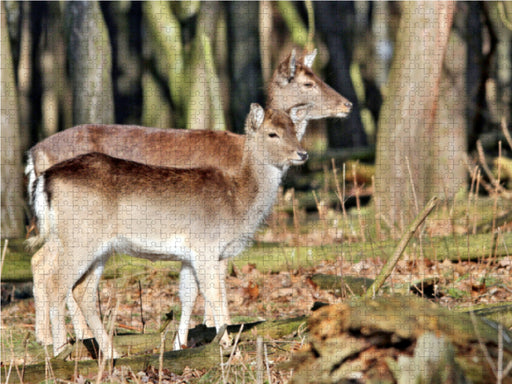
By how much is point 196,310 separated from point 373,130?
66.0 ft

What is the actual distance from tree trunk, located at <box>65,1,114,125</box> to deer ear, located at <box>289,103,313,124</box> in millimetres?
3171

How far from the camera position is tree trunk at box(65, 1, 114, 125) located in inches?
428

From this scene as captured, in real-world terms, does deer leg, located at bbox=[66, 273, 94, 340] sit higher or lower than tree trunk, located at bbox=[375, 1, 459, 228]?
lower

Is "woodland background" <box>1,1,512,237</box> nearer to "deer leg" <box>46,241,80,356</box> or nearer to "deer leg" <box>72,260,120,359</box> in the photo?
"deer leg" <box>72,260,120,359</box>

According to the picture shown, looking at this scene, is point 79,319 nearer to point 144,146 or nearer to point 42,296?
point 42,296

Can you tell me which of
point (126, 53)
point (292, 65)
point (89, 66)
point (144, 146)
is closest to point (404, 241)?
point (144, 146)

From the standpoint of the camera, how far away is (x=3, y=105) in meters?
9.95

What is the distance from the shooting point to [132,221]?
238 inches

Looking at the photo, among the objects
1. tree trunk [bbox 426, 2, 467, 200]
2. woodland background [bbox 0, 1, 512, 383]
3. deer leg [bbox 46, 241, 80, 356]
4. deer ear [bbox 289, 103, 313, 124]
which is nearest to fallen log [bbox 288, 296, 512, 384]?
woodland background [bbox 0, 1, 512, 383]

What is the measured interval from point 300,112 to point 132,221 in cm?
345

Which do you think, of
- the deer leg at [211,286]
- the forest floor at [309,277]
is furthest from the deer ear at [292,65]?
the deer leg at [211,286]

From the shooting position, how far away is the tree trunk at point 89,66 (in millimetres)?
10859

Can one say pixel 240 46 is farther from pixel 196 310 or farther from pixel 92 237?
pixel 92 237

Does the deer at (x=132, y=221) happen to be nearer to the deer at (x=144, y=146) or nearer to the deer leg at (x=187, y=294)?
the deer leg at (x=187, y=294)
